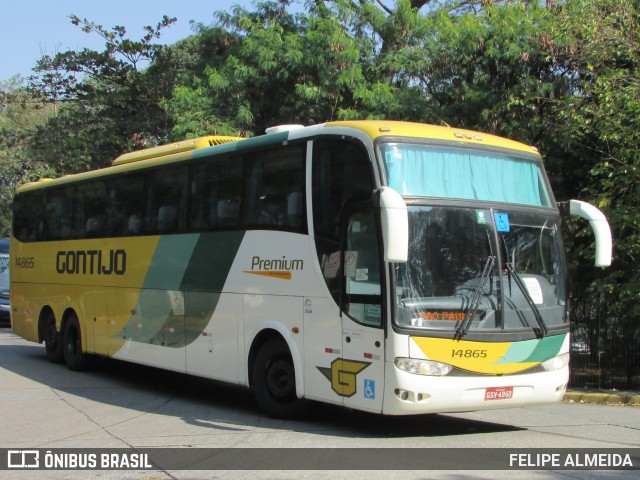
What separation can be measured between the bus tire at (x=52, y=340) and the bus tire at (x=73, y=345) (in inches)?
19.0

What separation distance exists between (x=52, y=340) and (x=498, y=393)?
36.1 ft

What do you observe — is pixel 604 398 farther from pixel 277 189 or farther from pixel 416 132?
pixel 277 189

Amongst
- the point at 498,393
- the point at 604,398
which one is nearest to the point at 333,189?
the point at 498,393

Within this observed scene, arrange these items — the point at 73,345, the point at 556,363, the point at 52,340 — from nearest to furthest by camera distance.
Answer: the point at 556,363 < the point at 73,345 < the point at 52,340

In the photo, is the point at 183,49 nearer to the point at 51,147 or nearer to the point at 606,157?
the point at 51,147

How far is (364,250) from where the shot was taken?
849cm

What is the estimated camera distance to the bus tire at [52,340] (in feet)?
53.0

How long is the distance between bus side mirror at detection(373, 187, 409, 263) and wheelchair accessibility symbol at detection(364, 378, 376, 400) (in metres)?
1.50

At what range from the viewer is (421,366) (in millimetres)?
8047

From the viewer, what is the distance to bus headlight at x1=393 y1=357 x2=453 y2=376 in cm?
801

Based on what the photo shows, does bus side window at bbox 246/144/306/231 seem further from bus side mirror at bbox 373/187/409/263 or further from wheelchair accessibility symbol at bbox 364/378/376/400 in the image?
wheelchair accessibility symbol at bbox 364/378/376/400

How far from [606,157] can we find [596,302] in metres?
2.56

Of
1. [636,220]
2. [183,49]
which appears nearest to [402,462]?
[636,220]

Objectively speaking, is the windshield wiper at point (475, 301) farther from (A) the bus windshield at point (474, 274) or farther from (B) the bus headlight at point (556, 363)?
(B) the bus headlight at point (556, 363)
